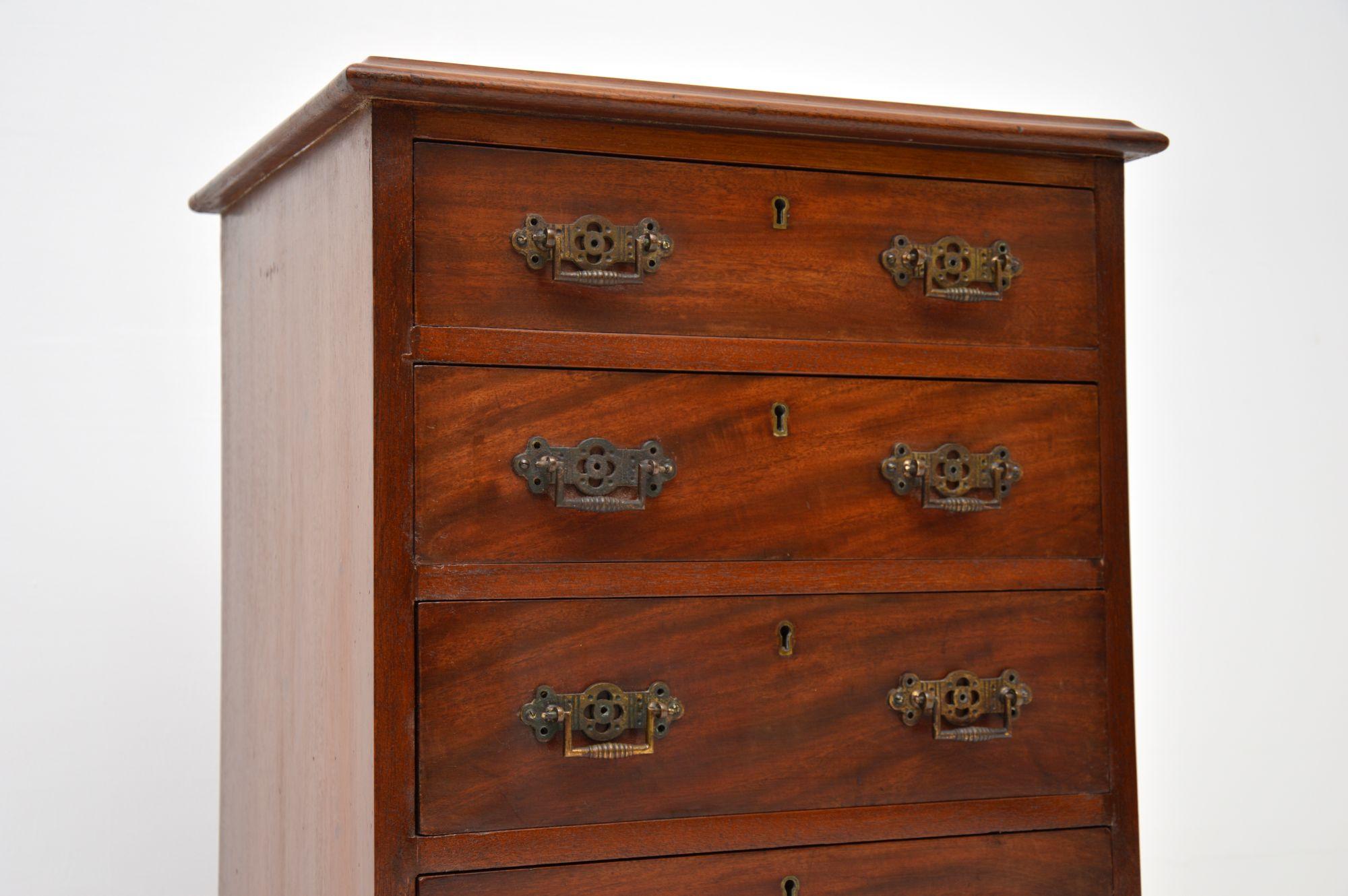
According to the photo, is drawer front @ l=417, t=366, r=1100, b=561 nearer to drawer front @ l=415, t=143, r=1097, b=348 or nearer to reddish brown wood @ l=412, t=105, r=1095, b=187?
drawer front @ l=415, t=143, r=1097, b=348

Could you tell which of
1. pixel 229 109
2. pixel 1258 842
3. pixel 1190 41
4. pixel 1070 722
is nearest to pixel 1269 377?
pixel 1190 41

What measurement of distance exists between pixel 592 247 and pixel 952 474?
481mm

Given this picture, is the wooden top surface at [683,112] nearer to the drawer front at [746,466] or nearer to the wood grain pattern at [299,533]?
the wood grain pattern at [299,533]

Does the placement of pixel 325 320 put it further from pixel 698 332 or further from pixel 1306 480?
pixel 1306 480

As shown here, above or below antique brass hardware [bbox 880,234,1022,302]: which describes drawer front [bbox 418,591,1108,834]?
below

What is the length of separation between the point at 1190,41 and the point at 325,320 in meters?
1.95

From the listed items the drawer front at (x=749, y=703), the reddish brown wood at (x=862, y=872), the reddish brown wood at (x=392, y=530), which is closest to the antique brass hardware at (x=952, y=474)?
the drawer front at (x=749, y=703)

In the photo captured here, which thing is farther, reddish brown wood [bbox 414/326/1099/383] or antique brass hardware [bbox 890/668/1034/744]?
antique brass hardware [bbox 890/668/1034/744]

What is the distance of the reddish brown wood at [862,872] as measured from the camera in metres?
1.62

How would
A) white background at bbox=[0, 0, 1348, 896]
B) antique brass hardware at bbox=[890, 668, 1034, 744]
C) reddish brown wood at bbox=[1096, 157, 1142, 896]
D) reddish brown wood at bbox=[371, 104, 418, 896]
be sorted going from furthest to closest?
white background at bbox=[0, 0, 1348, 896] → reddish brown wood at bbox=[1096, 157, 1142, 896] → antique brass hardware at bbox=[890, 668, 1034, 744] → reddish brown wood at bbox=[371, 104, 418, 896]

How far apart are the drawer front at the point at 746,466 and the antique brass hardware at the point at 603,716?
14cm

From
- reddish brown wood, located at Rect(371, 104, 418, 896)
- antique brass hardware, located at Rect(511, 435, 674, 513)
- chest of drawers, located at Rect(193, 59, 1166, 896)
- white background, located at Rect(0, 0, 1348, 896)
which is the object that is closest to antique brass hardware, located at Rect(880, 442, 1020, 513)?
chest of drawers, located at Rect(193, 59, 1166, 896)

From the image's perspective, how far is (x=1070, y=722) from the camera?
72.3 inches

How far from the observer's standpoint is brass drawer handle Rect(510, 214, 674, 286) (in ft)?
5.32
